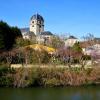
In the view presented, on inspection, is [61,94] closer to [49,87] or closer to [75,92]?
[75,92]

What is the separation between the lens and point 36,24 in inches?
3620

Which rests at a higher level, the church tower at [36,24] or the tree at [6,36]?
the church tower at [36,24]

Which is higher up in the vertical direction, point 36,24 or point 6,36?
point 36,24

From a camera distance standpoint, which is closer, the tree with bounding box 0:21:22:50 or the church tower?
the tree with bounding box 0:21:22:50

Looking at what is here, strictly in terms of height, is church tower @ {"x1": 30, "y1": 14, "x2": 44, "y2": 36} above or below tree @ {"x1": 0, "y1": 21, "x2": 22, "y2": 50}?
above

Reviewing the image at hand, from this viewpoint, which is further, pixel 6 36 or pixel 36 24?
pixel 36 24

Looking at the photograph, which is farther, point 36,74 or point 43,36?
point 43,36

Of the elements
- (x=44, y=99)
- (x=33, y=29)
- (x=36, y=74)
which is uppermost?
(x=33, y=29)

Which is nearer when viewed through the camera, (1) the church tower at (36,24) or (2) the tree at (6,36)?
(2) the tree at (6,36)

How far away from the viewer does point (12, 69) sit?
26812 mm

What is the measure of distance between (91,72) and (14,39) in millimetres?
16315

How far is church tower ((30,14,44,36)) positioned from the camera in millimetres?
92062

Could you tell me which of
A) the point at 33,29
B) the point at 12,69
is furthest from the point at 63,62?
the point at 33,29

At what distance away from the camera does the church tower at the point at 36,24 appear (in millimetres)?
92062
